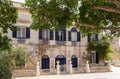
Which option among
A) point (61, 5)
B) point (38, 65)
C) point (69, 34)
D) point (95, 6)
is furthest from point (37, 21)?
point (69, 34)

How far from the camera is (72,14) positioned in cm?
1512

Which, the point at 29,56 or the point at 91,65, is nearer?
the point at 29,56

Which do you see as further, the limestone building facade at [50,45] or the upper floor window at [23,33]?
the limestone building facade at [50,45]

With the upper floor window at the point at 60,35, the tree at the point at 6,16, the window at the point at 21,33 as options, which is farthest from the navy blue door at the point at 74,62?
the tree at the point at 6,16

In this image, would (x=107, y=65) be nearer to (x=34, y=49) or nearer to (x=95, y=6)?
(x=34, y=49)

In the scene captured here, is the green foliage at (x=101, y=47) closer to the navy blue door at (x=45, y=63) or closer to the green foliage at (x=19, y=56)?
the navy blue door at (x=45, y=63)

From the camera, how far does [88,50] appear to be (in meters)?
41.2

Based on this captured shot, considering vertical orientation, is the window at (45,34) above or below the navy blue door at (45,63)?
above

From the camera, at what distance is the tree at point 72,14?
14.6 meters

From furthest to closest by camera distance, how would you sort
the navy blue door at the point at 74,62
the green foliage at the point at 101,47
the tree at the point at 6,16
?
the green foliage at the point at 101,47 < the navy blue door at the point at 74,62 < the tree at the point at 6,16

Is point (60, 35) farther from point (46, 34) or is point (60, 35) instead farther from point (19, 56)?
point (19, 56)

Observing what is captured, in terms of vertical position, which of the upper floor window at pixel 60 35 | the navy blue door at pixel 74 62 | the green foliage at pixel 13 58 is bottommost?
the navy blue door at pixel 74 62

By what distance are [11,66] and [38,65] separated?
4.10 m

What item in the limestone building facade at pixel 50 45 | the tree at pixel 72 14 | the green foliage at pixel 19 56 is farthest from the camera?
the limestone building facade at pixel 50 45
